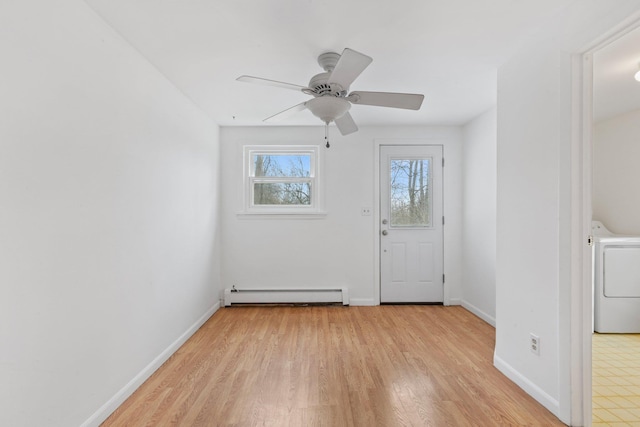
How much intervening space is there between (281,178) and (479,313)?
9.26 feet

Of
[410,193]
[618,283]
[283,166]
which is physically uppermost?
[283,166]

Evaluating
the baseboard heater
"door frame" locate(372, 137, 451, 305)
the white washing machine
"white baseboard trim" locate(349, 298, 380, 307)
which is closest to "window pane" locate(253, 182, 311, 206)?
"door frame" locate(372, 137, 451, 305)

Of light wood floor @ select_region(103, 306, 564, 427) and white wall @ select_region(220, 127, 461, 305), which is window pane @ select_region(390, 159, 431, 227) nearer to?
white wall @ select_region(220, 127, 461, 305)

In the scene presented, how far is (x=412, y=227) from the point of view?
392cm

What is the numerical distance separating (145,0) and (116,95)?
0.58 m

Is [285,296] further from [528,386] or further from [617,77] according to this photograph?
[617,77]

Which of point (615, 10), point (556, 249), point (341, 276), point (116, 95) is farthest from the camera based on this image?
point (341, 276)

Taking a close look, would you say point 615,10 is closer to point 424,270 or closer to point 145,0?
point 145,0

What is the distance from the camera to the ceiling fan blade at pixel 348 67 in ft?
Answer: 5.11

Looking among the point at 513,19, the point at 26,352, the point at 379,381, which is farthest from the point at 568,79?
the point at 26,352

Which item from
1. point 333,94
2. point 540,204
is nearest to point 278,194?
point 333,94

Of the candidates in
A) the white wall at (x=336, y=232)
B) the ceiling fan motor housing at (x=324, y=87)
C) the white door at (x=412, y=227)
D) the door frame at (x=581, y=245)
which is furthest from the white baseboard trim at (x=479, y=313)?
the ceiling fan motor housing at (x=324, y=87)

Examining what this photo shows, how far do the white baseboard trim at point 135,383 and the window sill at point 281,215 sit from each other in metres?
1.39

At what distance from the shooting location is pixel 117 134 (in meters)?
1.88
